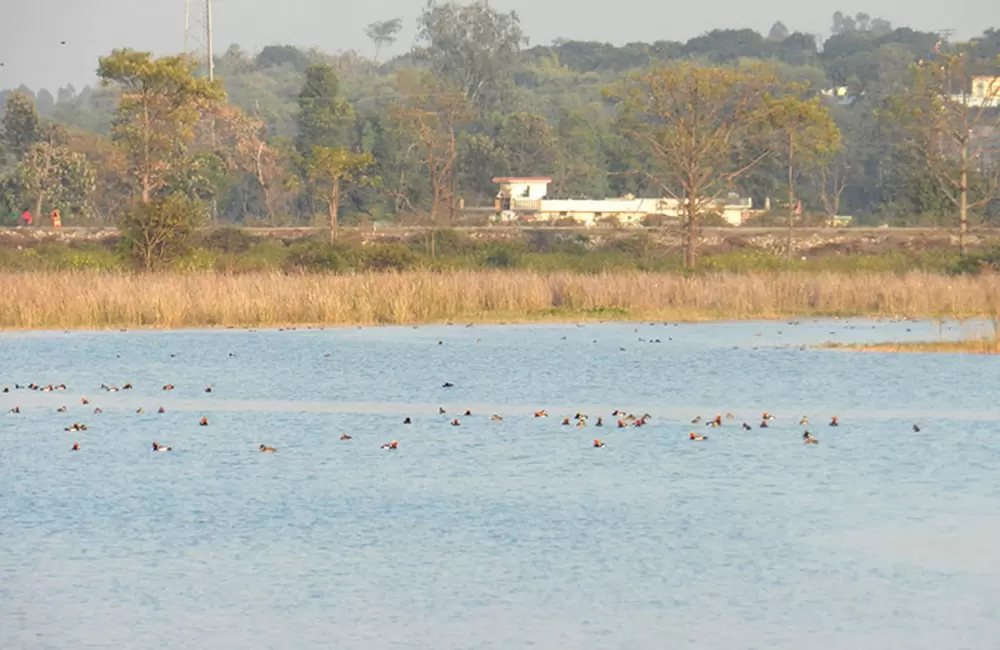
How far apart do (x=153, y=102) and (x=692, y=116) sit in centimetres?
2665

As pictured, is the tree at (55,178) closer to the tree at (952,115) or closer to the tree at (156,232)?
the tree at (952,115)

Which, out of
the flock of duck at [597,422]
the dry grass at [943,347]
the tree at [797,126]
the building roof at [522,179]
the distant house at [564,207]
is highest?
the tree at [797,126]

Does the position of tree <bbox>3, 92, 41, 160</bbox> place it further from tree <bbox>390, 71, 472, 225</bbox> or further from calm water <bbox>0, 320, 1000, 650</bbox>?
calm water <bbox>0, 320, 1000, 650</bbox>

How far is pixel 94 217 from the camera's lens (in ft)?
279

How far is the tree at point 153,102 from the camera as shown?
231 feet

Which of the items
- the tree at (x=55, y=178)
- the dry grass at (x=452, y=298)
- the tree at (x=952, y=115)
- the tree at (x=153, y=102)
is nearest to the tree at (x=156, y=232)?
the dry grass at (x=452, y=298)

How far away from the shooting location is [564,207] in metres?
96.3

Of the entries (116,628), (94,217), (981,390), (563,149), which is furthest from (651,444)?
(563,149)

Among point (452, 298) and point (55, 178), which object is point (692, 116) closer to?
point (452, 298)

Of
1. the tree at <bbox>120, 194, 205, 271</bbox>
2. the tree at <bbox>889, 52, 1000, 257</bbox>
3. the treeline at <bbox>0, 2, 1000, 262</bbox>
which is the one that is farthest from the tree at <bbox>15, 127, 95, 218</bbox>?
the tree at <bbox>120, 194, 205, 271</bbox>

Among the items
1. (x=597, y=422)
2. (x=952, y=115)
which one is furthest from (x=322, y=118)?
(x=597, y=422)

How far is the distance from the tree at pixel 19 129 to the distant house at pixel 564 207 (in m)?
24.4

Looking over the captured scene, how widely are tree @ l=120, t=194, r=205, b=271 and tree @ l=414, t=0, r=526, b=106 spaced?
310 feet

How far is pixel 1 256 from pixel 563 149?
197ft
